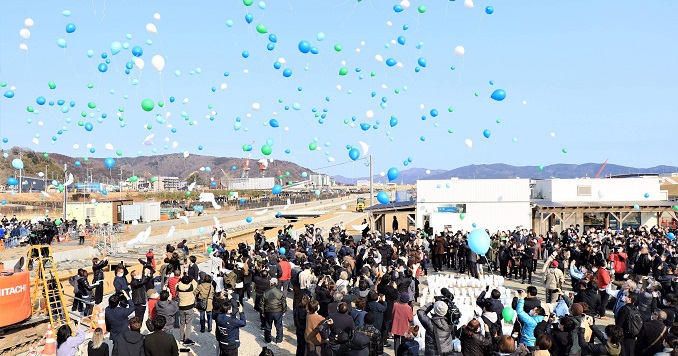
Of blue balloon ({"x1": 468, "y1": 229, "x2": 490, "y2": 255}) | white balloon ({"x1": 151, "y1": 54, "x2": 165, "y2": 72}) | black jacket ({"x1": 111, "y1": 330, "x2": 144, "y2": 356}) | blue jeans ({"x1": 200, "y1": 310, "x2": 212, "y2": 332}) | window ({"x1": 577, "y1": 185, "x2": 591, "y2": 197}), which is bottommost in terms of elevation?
blue jeans ({"x1": 200, "y1": 310, "x2": 212, "y2": 332})

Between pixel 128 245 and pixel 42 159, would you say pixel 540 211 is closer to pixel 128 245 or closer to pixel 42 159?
pixel 128 245

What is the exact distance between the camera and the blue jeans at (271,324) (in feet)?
34.2

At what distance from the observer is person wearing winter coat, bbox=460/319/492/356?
6928mm

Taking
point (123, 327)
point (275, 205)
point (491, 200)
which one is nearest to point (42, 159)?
point (275, 205)

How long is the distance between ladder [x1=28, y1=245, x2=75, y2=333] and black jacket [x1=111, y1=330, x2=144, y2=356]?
4389 millimetres

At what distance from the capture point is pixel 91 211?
41719 mm

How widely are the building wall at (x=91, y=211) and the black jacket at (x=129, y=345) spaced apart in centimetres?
3694

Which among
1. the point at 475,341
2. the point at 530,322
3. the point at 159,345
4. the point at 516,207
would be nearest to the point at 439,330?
the point at 475,341

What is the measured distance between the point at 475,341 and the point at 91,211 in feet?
132

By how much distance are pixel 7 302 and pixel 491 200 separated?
22.5 meters

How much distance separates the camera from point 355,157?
18.8 meters

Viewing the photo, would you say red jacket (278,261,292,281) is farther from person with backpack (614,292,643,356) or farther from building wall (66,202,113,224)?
building wall (66,202,113,224)

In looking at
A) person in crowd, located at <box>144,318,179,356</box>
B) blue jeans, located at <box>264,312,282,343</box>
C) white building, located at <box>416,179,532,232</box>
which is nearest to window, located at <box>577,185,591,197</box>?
white building, located at <box>416,179,532,232</box>

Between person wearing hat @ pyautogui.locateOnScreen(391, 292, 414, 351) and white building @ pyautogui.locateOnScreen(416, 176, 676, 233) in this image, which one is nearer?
person wearing hat @ pyautogui.locateOnScreen(391, 292, 414, 351)
